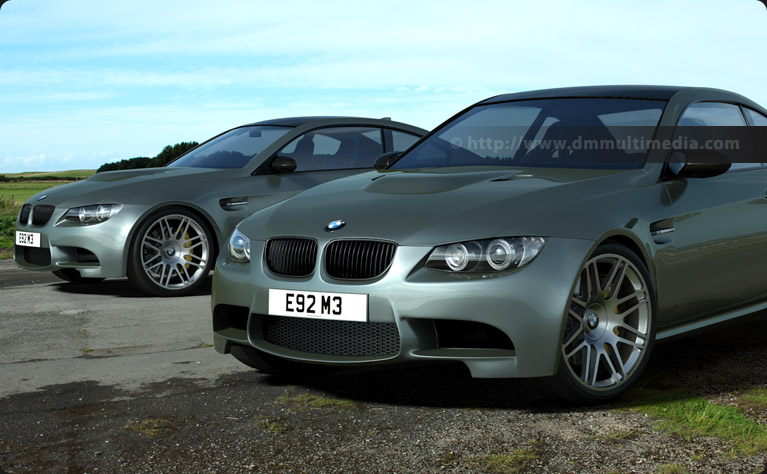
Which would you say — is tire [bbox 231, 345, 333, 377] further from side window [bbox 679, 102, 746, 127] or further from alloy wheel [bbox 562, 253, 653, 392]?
side window [bbox 679, 102, 746, 127]

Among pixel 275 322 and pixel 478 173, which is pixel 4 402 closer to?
pixel 275 322

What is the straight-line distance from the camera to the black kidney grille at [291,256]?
3836 mm

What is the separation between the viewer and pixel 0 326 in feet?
19.8

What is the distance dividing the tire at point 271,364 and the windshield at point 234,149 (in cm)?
388

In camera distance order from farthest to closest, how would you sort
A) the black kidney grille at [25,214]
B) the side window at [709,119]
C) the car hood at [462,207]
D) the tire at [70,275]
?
the tire at [70,275], the black kidney grille at [25,214], the side window at [709,119], the car hood at [462,207]

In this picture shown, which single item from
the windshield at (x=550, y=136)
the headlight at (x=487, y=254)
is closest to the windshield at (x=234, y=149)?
the windshield at (x=550, y=136)

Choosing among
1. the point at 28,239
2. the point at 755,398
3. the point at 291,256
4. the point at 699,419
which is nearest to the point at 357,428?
the point at 291,256

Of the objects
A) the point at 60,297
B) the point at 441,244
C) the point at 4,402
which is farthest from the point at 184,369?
the point at 60,297

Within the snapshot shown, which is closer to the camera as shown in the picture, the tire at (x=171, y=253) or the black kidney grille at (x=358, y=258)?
the black kidney grille at (x=358, y=258)

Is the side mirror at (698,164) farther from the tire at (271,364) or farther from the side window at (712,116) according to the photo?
the tire at (271,364)

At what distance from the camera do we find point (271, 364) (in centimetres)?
445

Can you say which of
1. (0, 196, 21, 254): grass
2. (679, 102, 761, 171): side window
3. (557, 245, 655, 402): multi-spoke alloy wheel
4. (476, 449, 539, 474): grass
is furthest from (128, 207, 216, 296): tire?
(0, 196, 21, 254): grass

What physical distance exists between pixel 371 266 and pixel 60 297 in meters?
4.74

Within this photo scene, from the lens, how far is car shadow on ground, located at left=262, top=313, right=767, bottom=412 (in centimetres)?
391
